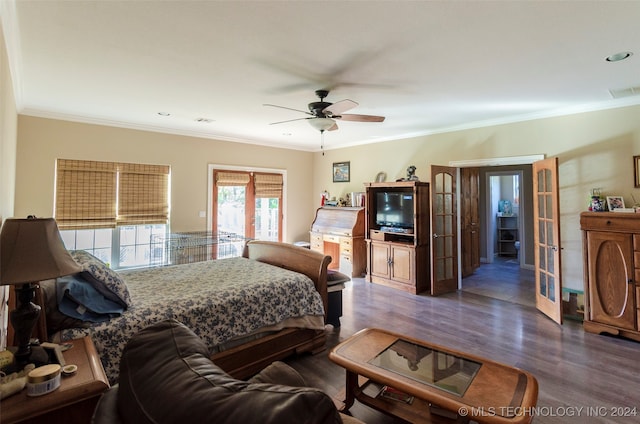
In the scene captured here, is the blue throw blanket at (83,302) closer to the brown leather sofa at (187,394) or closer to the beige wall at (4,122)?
the beige wall at (4,122)

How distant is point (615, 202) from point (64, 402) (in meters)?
5.05

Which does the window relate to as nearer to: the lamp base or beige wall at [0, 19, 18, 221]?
beige wall at [0, 19, 18, 221]

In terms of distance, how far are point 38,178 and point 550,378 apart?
628cm

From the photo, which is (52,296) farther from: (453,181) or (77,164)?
(453,181)

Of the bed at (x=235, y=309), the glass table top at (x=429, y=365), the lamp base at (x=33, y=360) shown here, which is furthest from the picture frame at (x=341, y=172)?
the lamp base at (x=33, y=360)

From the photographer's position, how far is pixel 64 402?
1186 millimetres

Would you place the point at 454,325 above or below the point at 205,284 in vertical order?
below

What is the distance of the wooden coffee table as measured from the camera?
5.02ft

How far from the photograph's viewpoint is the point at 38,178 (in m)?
4.22

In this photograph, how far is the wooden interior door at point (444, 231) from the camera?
4660 mm

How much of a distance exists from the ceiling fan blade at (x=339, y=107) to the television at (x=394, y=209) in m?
2.34

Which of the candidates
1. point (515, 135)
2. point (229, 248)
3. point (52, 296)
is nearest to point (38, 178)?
point (229, 248)

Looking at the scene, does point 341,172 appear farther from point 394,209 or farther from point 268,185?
point 394,209

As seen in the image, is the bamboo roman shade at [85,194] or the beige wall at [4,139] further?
the bamboo roman shade at [85,194]
